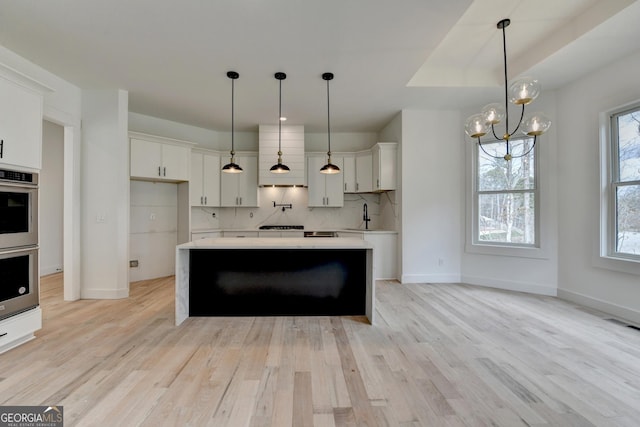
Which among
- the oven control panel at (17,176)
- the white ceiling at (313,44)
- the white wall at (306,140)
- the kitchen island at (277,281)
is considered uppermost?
the white ceiling at (313,44)

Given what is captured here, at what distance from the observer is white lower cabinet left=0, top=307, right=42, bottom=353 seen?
2.29m

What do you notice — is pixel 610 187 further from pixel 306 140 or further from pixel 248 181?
pixel 248 181

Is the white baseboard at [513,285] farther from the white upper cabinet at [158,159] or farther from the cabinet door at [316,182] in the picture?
the white upper cabinet at [158,159]

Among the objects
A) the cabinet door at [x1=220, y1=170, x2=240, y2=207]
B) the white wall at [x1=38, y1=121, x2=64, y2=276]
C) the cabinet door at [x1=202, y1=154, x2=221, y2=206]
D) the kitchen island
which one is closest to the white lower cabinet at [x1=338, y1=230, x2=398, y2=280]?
the kitchen island

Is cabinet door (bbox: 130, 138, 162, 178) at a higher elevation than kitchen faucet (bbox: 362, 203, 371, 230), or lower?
higher

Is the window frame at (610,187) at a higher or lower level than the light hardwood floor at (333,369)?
higher

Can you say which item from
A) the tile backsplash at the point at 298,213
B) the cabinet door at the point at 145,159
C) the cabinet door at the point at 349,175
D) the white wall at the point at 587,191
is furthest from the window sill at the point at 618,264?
the cabinet door at the point at 145,159

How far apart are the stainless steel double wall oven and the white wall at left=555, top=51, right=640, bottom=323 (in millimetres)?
5894

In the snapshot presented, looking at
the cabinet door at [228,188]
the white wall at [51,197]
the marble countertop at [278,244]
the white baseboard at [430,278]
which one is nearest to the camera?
the marble countertop at [278,244]

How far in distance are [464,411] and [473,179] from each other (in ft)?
12.0

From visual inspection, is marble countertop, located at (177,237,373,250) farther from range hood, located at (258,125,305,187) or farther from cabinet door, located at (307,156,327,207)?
cabinet door, located at (307,156,327,207)

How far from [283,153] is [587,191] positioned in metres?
4.48

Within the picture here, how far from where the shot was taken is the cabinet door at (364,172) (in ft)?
17.8

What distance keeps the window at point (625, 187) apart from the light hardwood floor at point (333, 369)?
891 mm
